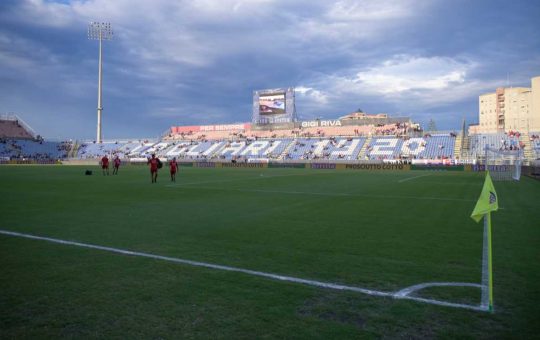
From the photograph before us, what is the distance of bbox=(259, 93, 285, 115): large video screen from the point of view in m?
73.8

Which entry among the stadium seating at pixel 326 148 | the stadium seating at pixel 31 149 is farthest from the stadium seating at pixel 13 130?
the stadium seating at pixel 326 148

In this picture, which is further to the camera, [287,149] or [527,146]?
[287,149]

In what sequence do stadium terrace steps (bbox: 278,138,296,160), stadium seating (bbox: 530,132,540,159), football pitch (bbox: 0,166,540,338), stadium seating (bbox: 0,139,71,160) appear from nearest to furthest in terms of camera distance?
1. football pitch (bbox: 0,166,540,338)
2. stadium seating (bbox: 530,132,540,159)
3. stadium terrace steps (bbox: 278,138,296,160)
4. stadium seating (bbox: 0,139,71,160)

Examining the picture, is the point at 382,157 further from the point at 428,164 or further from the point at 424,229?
the point at 424,229

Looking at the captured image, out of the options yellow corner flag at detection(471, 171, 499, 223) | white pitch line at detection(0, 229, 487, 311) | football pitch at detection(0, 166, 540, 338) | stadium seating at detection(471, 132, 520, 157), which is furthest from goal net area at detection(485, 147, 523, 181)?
white pitch line at detection(0, 229, 487, 311)

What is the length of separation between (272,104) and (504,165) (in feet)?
136

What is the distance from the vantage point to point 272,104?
74188 millimetres

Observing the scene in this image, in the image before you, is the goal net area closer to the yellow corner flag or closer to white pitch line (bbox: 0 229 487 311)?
the yellow corner flag

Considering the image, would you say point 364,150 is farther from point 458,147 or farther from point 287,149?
point 287,149

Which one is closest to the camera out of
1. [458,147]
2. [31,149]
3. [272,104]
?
[458,147]

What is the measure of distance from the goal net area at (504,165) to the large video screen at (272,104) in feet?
116

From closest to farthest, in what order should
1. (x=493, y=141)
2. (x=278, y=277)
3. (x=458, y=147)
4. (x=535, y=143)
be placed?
1. (x=278, y=277)
2. (x=535, y=143)
3. (x=458, y=147)
4. (x=493, y=141)

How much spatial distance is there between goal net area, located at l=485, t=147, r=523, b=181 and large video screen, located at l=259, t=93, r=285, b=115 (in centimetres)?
3546

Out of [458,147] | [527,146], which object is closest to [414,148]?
[458,147]
